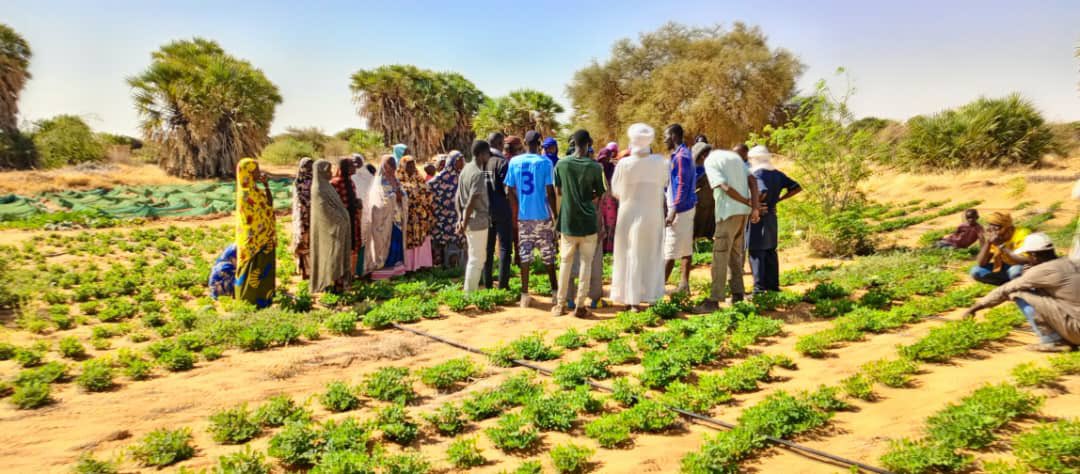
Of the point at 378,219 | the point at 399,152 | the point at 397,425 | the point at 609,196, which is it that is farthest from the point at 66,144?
Result: the point at 397,425

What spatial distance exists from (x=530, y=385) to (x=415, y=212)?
4.88 m

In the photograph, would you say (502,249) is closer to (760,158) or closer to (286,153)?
(760,158)

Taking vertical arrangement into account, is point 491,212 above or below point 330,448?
above

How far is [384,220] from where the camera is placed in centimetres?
833

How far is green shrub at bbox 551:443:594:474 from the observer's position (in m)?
3.18

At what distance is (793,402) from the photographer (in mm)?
3658

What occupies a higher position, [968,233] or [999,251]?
[968,233]

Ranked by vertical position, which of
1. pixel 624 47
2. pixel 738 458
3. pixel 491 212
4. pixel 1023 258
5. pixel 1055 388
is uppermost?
pixel 624 47

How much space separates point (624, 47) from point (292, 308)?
26.0 m

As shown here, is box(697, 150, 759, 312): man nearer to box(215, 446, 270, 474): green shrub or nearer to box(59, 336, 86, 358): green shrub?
box(215, 446, 270, 474): green shrub

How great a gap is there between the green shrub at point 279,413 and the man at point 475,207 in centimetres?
312

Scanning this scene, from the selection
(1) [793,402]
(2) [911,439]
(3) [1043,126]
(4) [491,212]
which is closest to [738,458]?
(1) [793,402]

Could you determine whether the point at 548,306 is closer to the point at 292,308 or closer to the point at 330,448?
the point at 292,308

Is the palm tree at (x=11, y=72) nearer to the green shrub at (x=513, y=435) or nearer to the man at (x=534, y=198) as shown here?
the man at (x=534, y=198)
